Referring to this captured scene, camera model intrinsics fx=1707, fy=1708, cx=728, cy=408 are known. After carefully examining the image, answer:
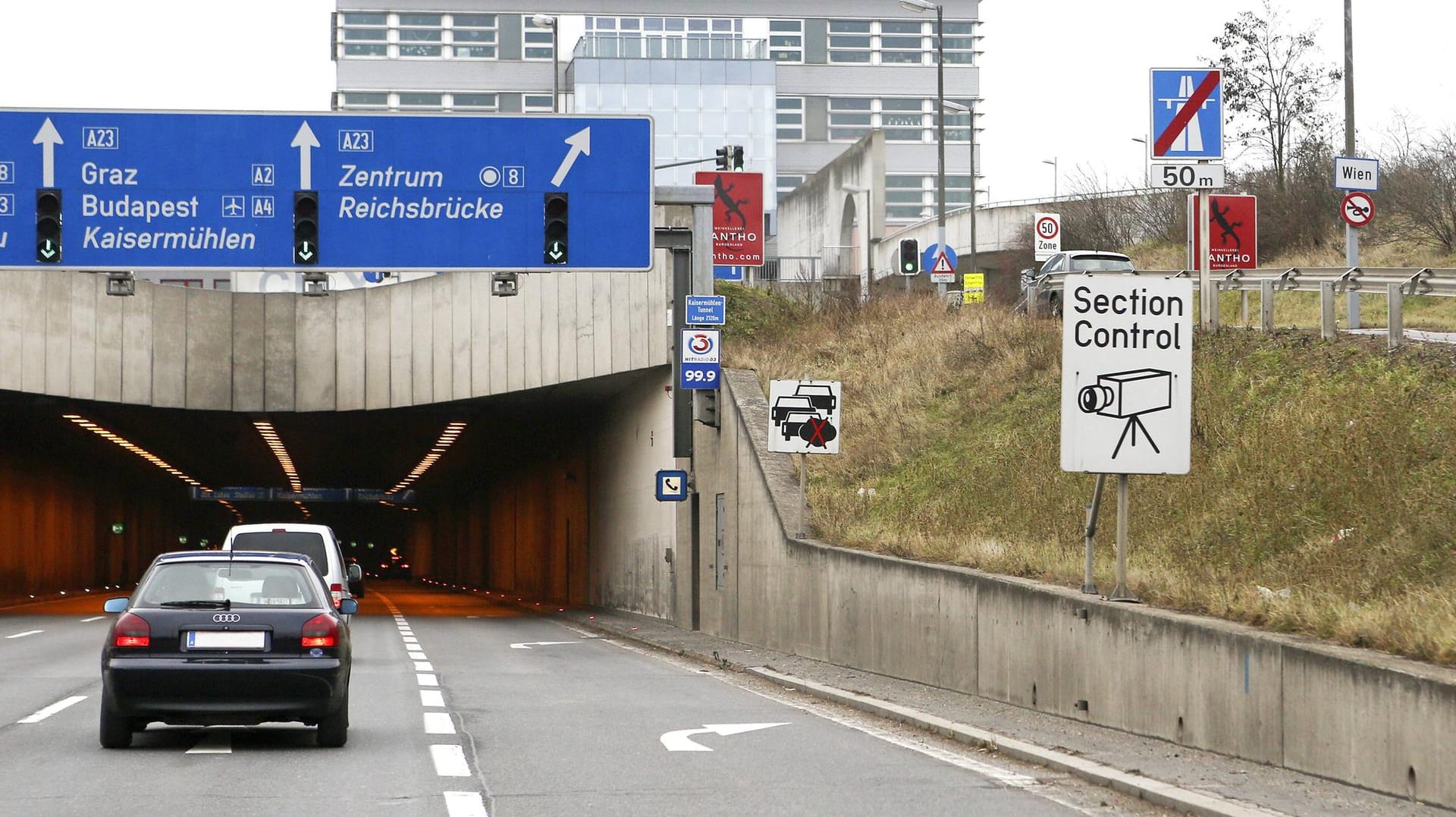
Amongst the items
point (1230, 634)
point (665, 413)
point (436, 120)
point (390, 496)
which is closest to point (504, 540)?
point (390, 496)

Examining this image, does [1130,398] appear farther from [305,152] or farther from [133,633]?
[305,152]

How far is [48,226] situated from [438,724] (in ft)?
42.3

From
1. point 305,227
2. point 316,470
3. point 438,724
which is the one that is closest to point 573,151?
point 305,227

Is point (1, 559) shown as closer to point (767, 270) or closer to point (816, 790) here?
point (767, 270)

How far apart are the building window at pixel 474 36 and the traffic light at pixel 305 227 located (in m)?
80.5

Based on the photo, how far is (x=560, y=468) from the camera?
5009 centimetres

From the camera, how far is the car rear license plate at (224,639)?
1187 cm

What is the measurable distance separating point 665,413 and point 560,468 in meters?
17.4

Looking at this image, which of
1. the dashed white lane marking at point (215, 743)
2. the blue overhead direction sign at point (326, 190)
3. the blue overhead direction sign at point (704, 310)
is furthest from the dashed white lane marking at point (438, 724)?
the blue overhead direction sign at point (704, 310)

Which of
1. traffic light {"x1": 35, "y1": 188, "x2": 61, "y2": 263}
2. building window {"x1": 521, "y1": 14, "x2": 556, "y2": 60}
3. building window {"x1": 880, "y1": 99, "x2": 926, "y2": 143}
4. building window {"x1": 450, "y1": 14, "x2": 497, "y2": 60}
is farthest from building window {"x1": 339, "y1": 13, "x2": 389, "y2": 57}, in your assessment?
traffic light {"x1": 35, "y1": 188, "x2": 61, "y2": 263}

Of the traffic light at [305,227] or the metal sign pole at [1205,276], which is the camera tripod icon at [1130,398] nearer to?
the metal sign pole at [1205,276]

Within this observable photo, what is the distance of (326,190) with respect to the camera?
24516 mm

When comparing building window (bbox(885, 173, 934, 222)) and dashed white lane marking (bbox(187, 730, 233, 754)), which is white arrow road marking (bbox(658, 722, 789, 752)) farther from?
building window (bbox(885, 173, 934, 222))

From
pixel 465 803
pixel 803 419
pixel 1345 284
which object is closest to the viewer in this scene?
pixel 465 803
